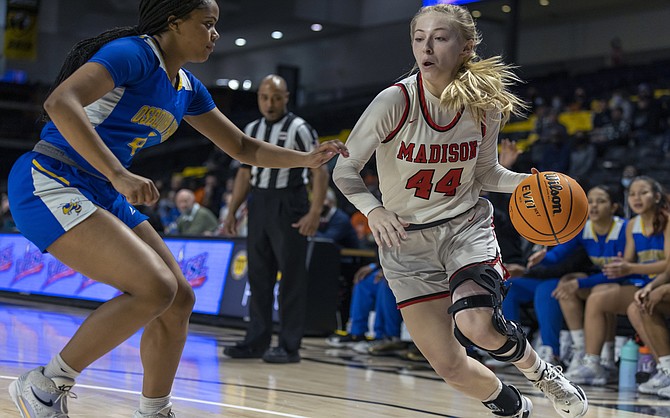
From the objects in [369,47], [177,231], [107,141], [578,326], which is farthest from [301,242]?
[369,47]

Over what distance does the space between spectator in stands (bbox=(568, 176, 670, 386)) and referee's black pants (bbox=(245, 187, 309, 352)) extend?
2.11 m

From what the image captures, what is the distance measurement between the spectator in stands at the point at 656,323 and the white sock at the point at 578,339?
0.48 m

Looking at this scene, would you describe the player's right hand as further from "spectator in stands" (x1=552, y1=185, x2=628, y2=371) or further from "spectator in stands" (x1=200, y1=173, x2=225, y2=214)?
"spectator in stands" (x1=200, y1=173, x2=225, y2=214)

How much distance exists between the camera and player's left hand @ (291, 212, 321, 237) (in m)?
6.38

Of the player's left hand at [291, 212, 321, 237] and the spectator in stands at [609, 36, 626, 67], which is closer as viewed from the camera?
the player's left hand at [291, 212, 321, 237]

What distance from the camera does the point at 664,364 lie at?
5.74 m

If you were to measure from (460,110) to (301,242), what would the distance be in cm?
321

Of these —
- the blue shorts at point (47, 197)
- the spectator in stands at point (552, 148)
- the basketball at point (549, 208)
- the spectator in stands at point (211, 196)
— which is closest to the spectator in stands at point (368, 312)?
the basketball at point (549, 208)

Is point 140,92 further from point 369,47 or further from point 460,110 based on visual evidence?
point 369,47

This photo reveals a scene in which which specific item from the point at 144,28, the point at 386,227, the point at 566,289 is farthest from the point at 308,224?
the point at 144,28

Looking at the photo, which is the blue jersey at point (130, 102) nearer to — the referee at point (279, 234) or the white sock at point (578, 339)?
the referee at point (279, 234)

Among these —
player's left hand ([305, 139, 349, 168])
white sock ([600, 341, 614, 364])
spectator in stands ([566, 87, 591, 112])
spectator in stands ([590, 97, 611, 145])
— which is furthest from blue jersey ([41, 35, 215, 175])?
spectator in stands ([566, 87, 591, 112])

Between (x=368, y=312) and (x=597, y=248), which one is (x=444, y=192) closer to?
(x=597, y=248)

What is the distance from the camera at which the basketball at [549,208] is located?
11.5ft
